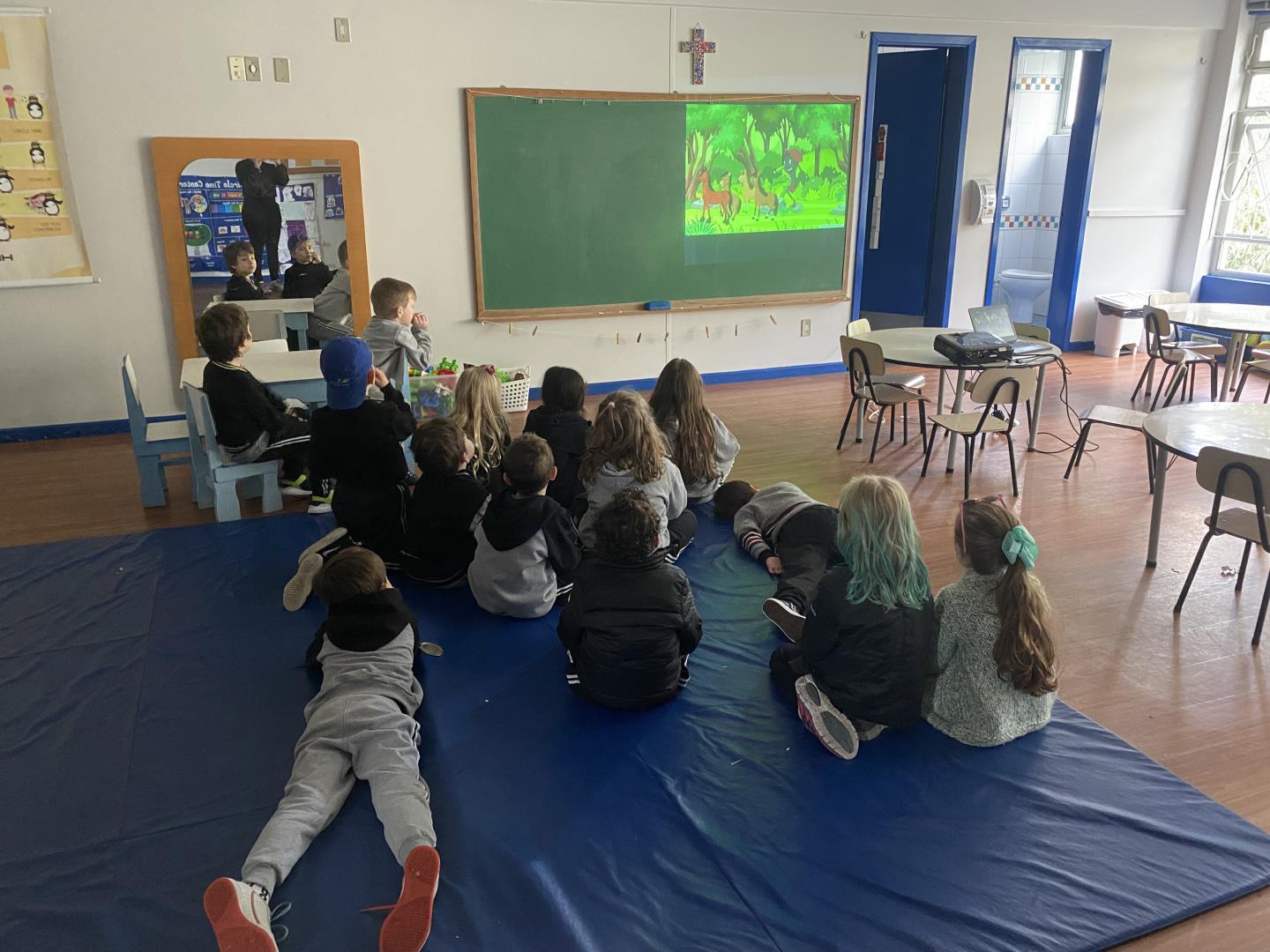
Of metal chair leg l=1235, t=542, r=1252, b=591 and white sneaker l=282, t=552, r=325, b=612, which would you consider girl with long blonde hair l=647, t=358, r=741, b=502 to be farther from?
metal chair leg l=1235, t=542, r=1252, b=591

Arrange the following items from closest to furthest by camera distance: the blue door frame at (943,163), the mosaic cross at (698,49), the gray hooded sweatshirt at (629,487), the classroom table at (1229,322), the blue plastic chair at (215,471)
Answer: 1. the gray hooded sweatshirt at (629,487)
2. the blue plastic chair at (215,471)
3. the classroom table at (1229,322)
4. the mosaic cross at (698,49)
5. the blue door frame at (943,163)

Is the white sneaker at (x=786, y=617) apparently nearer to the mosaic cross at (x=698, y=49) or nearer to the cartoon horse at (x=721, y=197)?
the cartoon horse at (x=721, y=197)

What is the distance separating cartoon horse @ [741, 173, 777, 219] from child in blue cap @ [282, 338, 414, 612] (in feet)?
14.4

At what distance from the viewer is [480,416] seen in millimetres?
4242

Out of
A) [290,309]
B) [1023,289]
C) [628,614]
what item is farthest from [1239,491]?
[1023,289]

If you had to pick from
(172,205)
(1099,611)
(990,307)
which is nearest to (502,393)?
(172,205)

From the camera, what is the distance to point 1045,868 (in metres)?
2.32

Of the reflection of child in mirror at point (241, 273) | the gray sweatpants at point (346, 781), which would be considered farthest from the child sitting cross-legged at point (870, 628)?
Result: the reflection of child in mirror at point (241, 273)

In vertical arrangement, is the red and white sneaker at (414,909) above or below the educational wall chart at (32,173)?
below

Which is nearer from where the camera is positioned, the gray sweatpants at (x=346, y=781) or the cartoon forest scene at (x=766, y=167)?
the gray sweatpants at (x=346, y=781)

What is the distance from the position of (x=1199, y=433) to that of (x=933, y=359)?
5.42 ft

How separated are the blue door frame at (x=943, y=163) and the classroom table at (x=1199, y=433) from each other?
390 cm

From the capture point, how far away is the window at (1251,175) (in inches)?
333

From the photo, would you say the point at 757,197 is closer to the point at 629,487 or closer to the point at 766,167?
the point at 766,167
